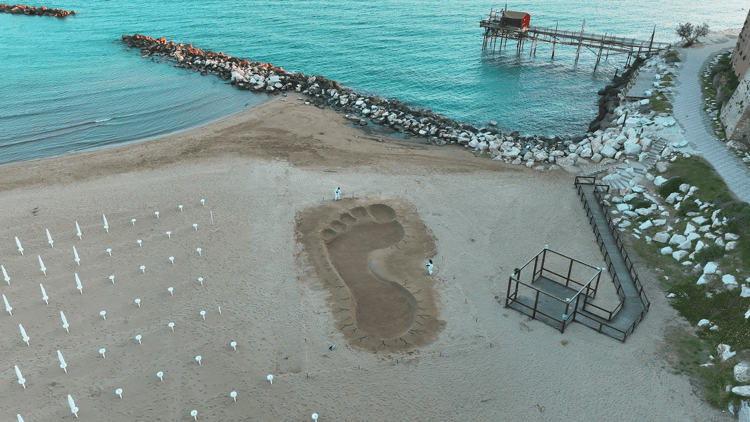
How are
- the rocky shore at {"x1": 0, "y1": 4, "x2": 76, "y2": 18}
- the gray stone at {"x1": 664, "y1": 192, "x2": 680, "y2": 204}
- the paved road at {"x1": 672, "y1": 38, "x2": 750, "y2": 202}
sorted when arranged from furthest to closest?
the rocky shore at {"x1": 0, "y1": 4, "x2": 76, "y2": 18}
the paved road at {"x1": 672, "y1": 38, "x2": 750, "y2": 202}
the gray stone at {"x1": 664, "y1": 192, "x2": 680, "y2": 204}

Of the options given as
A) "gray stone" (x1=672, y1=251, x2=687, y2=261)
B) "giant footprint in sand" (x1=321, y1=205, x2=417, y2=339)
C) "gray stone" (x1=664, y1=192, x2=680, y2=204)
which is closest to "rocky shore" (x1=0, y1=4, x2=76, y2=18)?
"giant footprint in sand" (x1=321, y1=205, x2=417, y2=339)

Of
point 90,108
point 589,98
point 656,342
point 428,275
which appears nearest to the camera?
point 656,342

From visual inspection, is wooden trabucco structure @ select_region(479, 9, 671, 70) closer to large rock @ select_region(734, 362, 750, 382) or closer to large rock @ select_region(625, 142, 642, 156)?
large rock @ select_region(625, 142, 642, 156)

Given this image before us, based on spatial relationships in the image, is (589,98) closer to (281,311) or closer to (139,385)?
(281,311)

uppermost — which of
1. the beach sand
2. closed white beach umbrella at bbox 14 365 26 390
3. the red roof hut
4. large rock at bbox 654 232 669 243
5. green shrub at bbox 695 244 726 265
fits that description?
the red roof hut

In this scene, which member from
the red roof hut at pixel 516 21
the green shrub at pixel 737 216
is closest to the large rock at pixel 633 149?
the green shrub at pixel 737 216

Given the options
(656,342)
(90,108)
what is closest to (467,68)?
(90,108)

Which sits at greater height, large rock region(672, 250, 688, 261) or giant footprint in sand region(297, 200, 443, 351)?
large rock region(672, 250, 688, 261)
